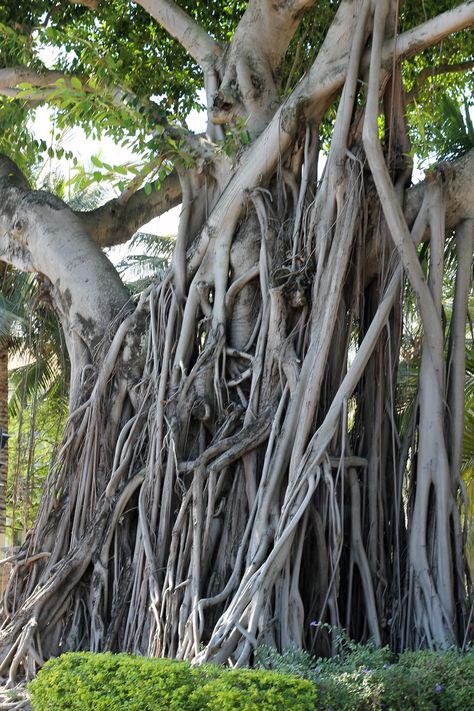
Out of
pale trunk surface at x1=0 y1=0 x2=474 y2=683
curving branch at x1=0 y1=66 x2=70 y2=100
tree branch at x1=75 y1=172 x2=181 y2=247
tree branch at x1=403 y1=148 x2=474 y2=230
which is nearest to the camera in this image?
pale trunk surface at x1=0 y1=0 x2=474 y2=683

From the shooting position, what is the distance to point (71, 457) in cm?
671

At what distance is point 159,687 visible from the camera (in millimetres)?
4078

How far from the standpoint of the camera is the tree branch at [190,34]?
7.42m

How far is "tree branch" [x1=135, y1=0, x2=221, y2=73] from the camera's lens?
7422mm

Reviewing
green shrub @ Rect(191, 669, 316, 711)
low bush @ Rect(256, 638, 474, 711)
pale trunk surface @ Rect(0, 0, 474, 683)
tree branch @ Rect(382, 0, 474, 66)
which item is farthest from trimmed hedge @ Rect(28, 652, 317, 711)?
tree branch @ Rect(382, 0, 474, 66)

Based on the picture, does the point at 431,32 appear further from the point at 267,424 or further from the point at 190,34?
the point at 267,424

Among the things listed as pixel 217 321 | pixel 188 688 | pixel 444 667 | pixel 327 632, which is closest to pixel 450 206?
pixel 217 321

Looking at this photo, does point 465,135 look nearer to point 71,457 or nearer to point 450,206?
point 450,206

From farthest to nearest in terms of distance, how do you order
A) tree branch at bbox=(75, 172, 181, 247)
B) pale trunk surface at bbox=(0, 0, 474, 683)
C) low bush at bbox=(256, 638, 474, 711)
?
tree branch at bbox=(75, 172, 181, 247), pale trunk surface at bbox=(0, 0, 474, 683), low bush at bbox=(256, 638, 474, 711)

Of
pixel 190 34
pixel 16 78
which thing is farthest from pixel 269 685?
pixel 16 78

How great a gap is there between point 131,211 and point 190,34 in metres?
1.55

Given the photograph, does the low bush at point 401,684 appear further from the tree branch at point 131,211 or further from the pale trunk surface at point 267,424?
the tree branch at point 131,211

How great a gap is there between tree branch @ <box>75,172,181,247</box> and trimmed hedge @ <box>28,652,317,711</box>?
424 cm

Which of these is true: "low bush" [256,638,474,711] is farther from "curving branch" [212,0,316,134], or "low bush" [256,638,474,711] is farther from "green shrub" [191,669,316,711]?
"curving branch" [212,0,316,134]
